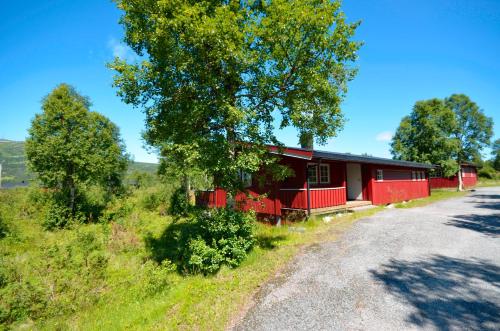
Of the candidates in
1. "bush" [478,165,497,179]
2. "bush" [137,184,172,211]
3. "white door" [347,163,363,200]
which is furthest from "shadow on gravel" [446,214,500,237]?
"bush" [478,165,497,179]

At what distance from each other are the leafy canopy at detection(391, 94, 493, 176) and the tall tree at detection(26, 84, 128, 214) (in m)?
35.5

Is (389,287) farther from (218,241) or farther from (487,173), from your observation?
(487,173)

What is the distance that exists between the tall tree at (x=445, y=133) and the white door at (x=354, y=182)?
65.3 ft

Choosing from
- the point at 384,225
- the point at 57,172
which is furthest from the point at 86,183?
the point at 384,225

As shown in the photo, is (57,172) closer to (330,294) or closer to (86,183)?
(86,183)

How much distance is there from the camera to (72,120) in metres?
16.0

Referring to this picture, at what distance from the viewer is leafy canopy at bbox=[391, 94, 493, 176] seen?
31406mm

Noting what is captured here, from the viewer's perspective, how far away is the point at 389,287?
17.8 feet

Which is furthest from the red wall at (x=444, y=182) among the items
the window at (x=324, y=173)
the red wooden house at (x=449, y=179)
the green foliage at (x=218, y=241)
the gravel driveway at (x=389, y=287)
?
the green foliage at (x=218, y=241)

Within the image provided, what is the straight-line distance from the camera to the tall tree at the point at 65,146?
1513 cm

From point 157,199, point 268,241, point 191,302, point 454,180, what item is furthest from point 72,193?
point 454,180

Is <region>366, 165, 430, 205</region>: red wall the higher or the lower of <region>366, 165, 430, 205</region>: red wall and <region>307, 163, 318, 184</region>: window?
the lower

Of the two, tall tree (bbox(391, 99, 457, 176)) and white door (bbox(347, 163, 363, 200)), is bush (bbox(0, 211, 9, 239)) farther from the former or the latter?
tall tree (bbox(391, 99, 457, 176))

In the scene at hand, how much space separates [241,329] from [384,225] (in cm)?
935
